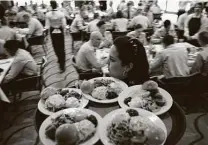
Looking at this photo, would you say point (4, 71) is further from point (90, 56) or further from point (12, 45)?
point (90, 56)

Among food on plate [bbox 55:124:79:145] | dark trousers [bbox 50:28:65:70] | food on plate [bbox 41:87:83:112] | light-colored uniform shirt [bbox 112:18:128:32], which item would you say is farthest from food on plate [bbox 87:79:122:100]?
dark trousers [bbox 50:28:65:70]

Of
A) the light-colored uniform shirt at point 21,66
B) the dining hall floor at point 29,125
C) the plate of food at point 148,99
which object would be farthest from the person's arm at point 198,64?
the light-colored uniform shirt at point 21,66

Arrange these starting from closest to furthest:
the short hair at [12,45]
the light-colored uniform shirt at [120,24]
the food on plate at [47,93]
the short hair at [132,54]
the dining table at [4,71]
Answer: the food on plate at [47,93]
the short hair at [132,54]
the dining table at [4,71]
the short hair at [12,45]
the light-colored uniform shirt at [120,24]

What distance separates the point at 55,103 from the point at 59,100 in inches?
1.5

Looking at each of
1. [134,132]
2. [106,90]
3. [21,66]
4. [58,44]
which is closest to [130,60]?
[106,90]

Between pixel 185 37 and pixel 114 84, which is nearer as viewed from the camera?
pixel 114 84

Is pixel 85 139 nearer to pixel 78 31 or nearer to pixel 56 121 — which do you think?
pixel 56 121

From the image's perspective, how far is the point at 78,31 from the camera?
21.4ft

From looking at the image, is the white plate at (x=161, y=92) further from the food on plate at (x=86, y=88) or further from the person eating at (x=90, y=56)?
the person eating at (x=90, y=56)

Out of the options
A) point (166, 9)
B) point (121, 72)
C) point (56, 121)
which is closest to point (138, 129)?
point (56, 121)

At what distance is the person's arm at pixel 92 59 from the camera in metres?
3.43

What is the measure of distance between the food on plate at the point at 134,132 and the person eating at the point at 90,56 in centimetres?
215

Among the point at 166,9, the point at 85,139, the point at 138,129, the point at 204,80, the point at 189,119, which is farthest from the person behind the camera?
the point at 166,9

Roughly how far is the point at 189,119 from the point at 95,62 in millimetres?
1637
